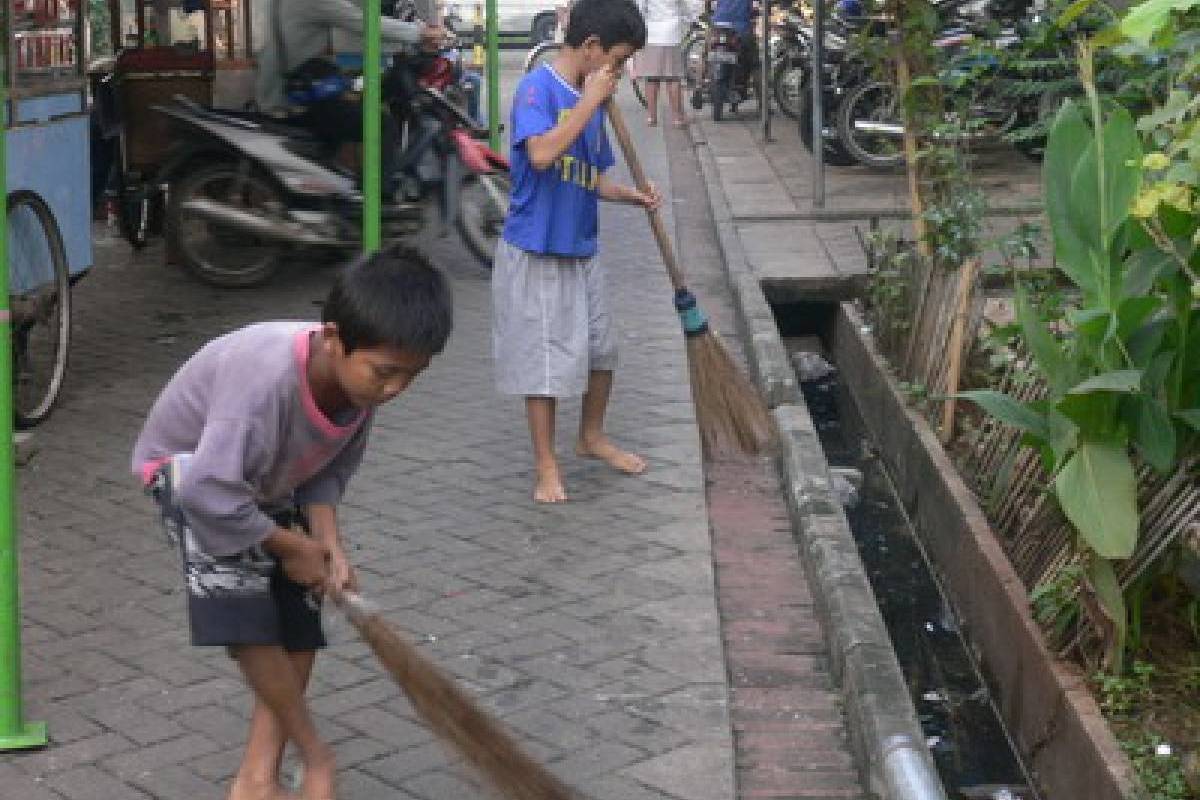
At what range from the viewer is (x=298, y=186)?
364 inches

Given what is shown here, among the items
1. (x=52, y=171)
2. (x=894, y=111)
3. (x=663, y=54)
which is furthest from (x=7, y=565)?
(x=663, y=54)

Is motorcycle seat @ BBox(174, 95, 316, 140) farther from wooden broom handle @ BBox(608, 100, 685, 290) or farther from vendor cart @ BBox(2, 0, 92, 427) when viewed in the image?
wooden broom handle @ BBox(608, 100, 685, 290)

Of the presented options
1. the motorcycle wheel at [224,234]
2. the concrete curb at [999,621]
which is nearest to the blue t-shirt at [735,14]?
the motorcycle wheel at [224,234]

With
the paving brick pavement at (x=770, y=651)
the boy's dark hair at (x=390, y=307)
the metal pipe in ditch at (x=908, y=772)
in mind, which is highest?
the boy's dark hair at (x=390, y=307)

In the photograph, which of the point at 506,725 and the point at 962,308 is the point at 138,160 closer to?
the point at 962,308

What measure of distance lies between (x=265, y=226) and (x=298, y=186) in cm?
24

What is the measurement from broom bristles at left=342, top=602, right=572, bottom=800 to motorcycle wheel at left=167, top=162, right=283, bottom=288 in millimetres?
6117

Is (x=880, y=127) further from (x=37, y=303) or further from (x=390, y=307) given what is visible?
(x=390, y=307)

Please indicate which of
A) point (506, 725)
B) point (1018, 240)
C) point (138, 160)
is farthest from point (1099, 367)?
point (138, 160)

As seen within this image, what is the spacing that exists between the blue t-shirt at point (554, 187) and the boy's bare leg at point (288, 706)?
238 cm

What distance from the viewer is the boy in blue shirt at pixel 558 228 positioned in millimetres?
5848

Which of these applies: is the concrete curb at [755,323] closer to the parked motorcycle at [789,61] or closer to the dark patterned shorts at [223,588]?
the dark patterned shorts at [223,588]

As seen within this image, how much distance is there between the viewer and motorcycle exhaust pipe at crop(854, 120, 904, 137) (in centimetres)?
1284

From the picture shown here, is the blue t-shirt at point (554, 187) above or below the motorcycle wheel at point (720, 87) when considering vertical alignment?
above
